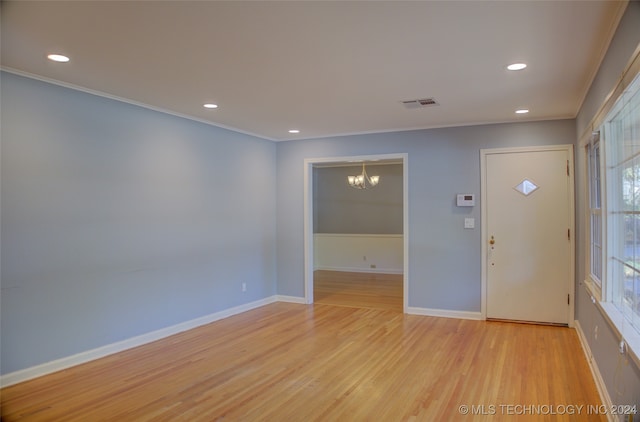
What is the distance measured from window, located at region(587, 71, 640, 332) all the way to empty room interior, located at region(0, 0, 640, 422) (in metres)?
0.03

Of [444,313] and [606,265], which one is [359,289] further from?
[606,265]

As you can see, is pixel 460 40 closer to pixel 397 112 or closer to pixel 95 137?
pixel 397 112

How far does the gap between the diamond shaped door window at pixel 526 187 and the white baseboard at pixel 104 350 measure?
13.2 ft

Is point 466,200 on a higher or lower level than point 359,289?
higher

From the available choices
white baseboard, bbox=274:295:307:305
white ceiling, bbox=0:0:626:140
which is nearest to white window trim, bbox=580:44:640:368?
white ceiling, bbox=0:0:626:140

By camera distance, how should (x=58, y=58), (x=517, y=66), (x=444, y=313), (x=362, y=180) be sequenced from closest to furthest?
(x=58, y=58)
(x=517, y=66)
(x=444, y=313)
(x=362, y=180)

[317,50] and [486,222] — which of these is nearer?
[317,50]

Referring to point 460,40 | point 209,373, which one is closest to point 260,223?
point 209,373

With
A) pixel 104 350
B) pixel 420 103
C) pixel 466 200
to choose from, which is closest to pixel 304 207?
pixel 466 200

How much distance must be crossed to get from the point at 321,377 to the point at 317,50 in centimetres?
259

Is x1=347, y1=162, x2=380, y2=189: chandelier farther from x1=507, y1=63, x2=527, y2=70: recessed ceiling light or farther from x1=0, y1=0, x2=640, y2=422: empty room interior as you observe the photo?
x1=507, y1=63, x2=527, y2=70: recessed ceiling light

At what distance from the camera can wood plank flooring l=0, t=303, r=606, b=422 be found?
9.36ft

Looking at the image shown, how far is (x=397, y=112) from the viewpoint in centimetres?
466

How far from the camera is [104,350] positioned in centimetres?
389
